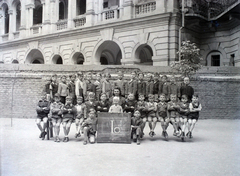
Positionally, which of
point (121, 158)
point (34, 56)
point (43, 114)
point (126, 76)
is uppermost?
point (34, 56)

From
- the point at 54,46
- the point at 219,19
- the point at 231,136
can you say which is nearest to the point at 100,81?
the point at 231,136

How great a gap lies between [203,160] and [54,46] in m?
21.6

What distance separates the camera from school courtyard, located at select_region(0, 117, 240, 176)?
5.78 m

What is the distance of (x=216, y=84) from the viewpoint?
16172mm

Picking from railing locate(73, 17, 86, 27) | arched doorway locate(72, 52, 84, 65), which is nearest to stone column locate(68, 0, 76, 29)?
railing locate(73, 17, 86, 27)

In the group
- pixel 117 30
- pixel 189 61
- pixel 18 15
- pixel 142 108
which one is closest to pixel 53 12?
pixel 18 15

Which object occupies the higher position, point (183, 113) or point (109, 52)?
point (109, 52)

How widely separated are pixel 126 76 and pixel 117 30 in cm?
735

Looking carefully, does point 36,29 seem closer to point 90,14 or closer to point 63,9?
point 63,9

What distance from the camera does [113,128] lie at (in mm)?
8883

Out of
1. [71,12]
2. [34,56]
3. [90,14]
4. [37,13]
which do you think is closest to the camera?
[90,14]

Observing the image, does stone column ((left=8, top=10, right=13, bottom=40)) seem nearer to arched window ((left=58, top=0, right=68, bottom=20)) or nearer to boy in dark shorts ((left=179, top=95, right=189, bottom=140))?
arched window ((left=58, top=0, right=68, bottom=20))

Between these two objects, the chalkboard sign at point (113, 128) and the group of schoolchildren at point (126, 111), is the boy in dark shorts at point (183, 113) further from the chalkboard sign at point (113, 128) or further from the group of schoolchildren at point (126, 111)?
the chalkboard sign at point (113, 128)

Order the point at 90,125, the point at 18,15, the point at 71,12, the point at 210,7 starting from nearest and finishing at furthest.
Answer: the point at 90,125, the point at 210,7, the point at 71,12, the point at 18,15
